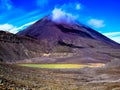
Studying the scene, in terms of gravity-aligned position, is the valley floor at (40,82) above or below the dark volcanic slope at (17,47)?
below

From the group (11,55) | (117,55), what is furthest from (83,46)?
(11,55)

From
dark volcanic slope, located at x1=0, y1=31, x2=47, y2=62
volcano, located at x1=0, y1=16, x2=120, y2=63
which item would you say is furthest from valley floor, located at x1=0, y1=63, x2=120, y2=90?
dark volcanic slope, located at x1=0, y1=31, x2=47, y2=62

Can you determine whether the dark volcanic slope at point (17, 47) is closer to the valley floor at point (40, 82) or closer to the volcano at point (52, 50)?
the volcano at point (52, 50)

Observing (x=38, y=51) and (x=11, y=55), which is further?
(x=38, y=51)

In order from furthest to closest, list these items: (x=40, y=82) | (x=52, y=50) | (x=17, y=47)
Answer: (x=52, y=50) → (x=17, y=47) → (x=40, y=82)

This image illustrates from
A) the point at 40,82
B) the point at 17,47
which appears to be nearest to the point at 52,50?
the point at 17,47

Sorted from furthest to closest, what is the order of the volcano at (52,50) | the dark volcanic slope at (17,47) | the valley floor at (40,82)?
the volcano at (52,50) → the dark volcanic slope at (17,47) → the valley floor at (40,82)

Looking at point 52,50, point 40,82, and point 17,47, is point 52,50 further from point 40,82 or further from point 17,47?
point 40,82

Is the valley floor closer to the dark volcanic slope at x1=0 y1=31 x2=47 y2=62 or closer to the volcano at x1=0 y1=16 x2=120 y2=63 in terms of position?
the volcano at x1=0 y1=16 x2=120 y2=63

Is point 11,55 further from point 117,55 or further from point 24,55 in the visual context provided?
point 117,55

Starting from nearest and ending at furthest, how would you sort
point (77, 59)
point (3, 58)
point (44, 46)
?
1. point (3, 58)
2. point (77, 59)
3. point (44, 46)

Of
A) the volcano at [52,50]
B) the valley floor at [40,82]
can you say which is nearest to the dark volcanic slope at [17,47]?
the volcano at [52,50]
